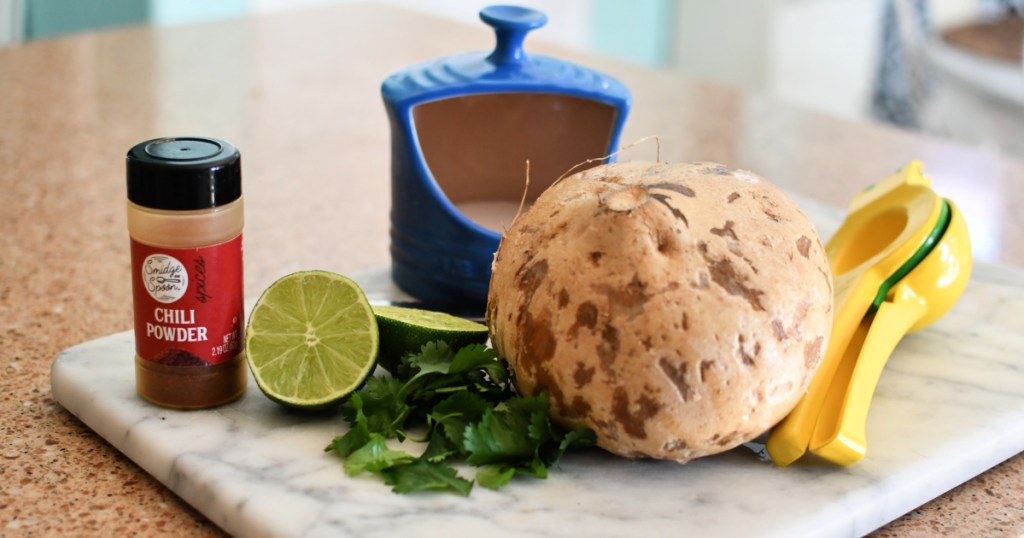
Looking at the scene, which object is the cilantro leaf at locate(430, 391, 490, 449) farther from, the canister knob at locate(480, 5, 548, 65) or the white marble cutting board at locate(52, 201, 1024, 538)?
the canister knob at locate(480, 5, 548, 65)

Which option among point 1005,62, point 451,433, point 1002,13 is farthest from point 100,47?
point 1002,13

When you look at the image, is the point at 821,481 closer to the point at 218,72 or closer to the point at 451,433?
the point at 451,433

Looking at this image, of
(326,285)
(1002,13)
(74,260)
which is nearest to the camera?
(326,285)

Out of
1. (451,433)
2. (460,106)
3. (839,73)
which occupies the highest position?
(460,106)

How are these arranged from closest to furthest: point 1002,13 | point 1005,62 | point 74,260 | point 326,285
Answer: point 326,285 → point 74,260 → point 1005,62 → point 1002,13

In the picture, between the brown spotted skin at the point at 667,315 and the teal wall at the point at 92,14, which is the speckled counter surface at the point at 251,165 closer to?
the brown spotted skin at the point at 667,315

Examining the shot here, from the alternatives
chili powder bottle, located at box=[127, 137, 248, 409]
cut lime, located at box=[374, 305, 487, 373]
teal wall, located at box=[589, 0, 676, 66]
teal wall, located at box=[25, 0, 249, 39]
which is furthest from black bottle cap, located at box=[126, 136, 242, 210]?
teal wall, located at box=[589, 0, 676, 66]
